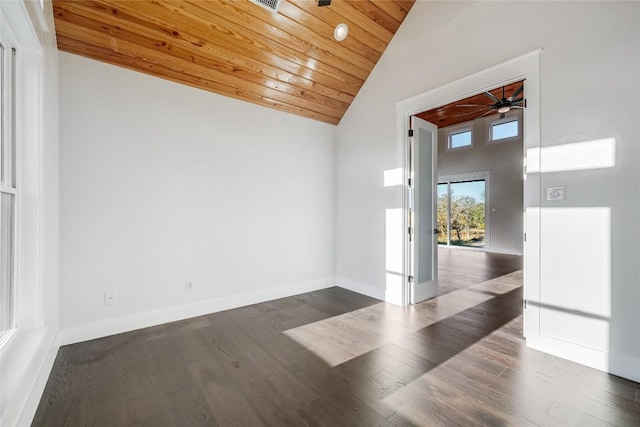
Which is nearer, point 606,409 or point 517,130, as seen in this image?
point 606,409

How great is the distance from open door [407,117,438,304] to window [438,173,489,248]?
205 inches

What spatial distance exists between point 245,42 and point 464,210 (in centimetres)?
815

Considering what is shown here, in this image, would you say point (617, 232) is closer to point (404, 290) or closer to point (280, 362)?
point (404, 290)

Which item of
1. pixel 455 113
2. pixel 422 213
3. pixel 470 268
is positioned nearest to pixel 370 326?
pixel 422 213

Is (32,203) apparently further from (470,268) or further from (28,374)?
(470,268)

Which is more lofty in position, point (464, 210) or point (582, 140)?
point (582, 140)

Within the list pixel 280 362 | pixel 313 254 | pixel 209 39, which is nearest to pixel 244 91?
pixel 209 39

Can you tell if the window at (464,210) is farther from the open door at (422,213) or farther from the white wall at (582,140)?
the white wall at (582,140)

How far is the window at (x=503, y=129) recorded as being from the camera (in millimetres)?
7613

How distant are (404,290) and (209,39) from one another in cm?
346

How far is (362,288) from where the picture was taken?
12.9ft

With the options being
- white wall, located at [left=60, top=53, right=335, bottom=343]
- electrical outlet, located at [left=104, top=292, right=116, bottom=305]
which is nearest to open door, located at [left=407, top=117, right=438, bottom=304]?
white wall, located at [left=60, top=53, right=335, bottom=343]

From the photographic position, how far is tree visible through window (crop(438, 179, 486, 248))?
8.44 meters

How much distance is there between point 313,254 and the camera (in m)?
4.18
